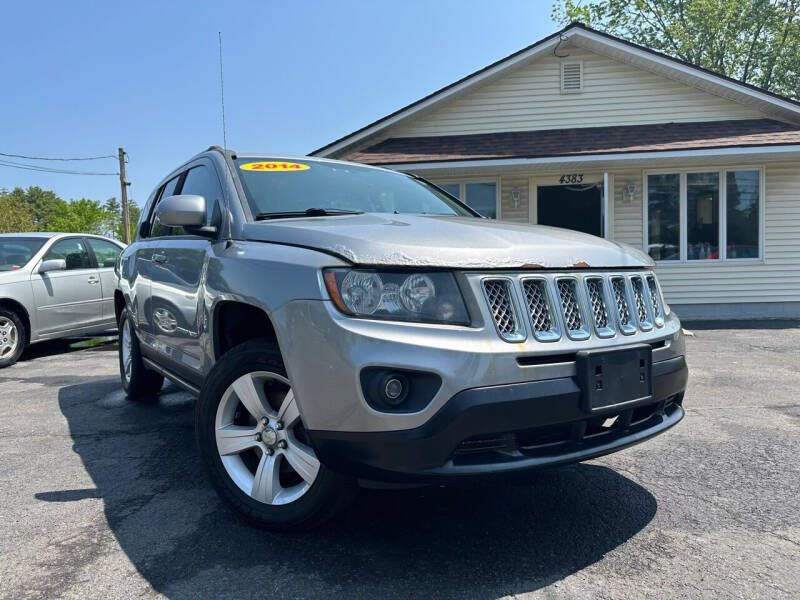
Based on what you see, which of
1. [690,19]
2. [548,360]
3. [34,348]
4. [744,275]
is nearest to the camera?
[548,360]

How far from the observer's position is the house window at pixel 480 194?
39.5 ft

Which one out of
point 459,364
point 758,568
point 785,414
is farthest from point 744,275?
point 459,364

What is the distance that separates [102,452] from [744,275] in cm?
1110

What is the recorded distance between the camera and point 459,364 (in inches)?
81.3

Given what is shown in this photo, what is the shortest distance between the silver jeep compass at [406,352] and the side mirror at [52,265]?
18.9 feet

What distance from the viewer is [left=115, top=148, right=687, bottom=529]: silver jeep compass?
2.07 metres

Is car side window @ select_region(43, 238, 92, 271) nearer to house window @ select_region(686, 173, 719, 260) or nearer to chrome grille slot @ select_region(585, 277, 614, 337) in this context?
chrome grille slot @ select_region(585, 277, 614, 337)

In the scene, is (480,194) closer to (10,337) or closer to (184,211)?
(10,337)

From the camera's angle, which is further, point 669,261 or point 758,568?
point 669,261

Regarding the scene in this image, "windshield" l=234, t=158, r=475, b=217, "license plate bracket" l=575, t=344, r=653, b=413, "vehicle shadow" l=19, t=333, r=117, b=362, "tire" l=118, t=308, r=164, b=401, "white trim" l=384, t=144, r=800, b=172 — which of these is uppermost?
"white trim" l=384, t=144, r=800, b=172

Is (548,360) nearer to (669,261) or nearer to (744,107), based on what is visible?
(669,261)

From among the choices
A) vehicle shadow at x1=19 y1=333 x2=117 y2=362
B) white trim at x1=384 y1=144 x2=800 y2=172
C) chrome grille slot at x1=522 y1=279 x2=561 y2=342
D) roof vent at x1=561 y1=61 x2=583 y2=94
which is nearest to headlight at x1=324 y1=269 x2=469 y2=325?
chrome grille slot at x1=522 y1=279 x2=561 y2=342

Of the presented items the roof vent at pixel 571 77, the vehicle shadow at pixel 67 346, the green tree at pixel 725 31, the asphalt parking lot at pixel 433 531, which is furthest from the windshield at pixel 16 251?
the green tree at pixel 725 31

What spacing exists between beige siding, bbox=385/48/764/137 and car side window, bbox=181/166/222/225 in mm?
9097
